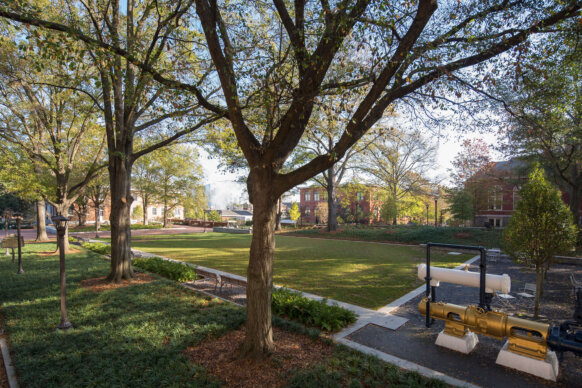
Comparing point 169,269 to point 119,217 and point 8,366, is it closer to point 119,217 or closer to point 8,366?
point 119,217

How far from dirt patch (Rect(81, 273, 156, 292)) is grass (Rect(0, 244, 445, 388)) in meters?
0.38

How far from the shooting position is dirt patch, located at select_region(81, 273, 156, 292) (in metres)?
8.57

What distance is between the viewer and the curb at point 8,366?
3.99 meters

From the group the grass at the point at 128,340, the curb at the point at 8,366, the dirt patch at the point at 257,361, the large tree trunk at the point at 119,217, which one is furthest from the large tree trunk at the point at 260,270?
the large tree trunk at the point at 119,217

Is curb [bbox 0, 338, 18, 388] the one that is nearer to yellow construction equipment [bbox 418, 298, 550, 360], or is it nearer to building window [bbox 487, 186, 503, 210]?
yellow construction equipment [bbox 418, 298, 550, 360]

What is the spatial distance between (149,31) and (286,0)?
5.68m

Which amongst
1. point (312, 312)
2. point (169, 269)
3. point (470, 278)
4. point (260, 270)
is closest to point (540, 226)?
point (470, 278)

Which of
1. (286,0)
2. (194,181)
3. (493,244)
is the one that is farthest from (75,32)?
(194,181)

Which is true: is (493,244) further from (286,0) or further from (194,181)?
(194,181)

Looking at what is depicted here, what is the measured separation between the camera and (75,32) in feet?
14.1

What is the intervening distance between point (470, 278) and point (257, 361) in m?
4.27

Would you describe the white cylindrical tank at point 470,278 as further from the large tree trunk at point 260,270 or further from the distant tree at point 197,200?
the distant tree at point 197,200

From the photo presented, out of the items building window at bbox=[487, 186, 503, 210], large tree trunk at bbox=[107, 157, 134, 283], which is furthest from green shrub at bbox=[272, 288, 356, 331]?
building window at bbox=[487, 186, 503, 210]

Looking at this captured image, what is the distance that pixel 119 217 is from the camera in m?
9.26
